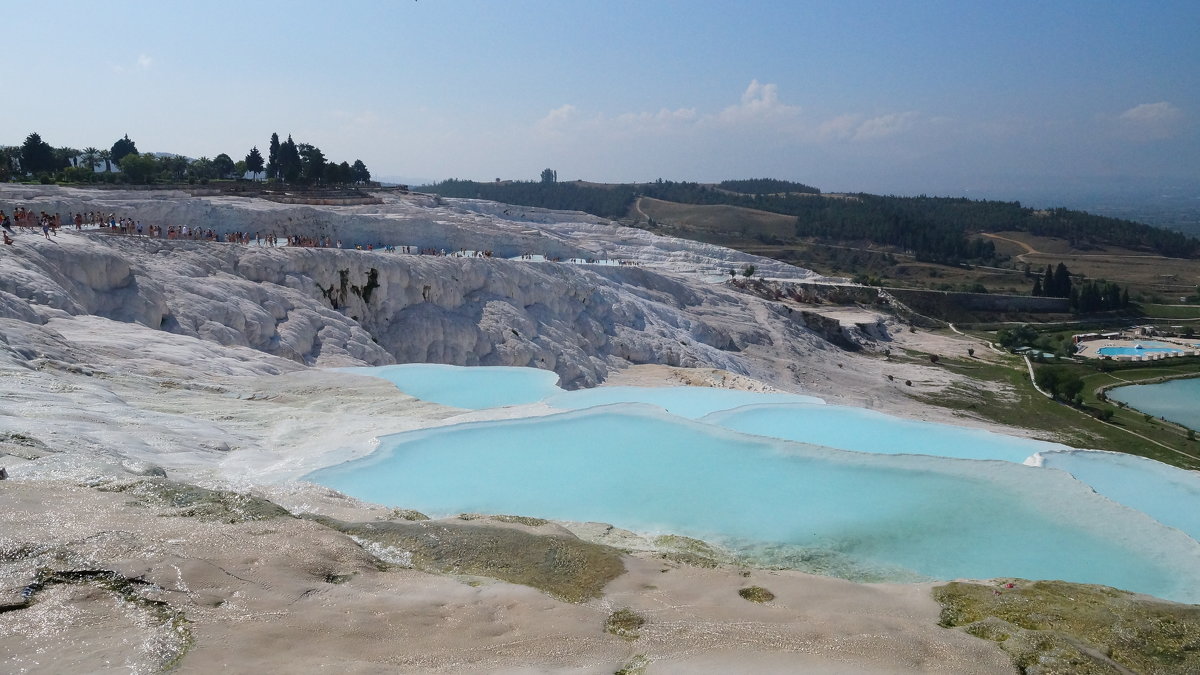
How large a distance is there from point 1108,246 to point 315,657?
382 ft

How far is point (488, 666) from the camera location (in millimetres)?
4223

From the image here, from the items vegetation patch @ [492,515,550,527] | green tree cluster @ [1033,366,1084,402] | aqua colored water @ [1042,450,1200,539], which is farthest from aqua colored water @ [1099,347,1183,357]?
vegetation patch @ [492,515,550,527]

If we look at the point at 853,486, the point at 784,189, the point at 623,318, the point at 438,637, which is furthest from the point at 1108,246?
the point at 438,637

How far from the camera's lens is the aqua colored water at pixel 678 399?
13891 millimetres

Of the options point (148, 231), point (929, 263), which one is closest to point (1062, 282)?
point (929, 263)

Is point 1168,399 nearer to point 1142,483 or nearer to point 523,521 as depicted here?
point 1142,483

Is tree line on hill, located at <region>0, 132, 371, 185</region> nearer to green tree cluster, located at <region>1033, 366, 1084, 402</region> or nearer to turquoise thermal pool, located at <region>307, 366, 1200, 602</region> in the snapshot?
turquoise thermal pool, located at <region>307, 366, 1200, 602</region>

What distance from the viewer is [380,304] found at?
80.7 ft

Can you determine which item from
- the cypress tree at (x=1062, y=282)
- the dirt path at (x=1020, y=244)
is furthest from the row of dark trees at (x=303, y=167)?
the dirt path at (x=1020, y=244)

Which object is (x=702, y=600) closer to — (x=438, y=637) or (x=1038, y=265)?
(x=438, y=637)

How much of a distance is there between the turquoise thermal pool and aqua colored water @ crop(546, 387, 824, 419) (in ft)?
3.78

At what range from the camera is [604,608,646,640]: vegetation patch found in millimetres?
4801

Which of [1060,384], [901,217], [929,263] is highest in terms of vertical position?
[901,217]

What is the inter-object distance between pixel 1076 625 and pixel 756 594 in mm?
2169
